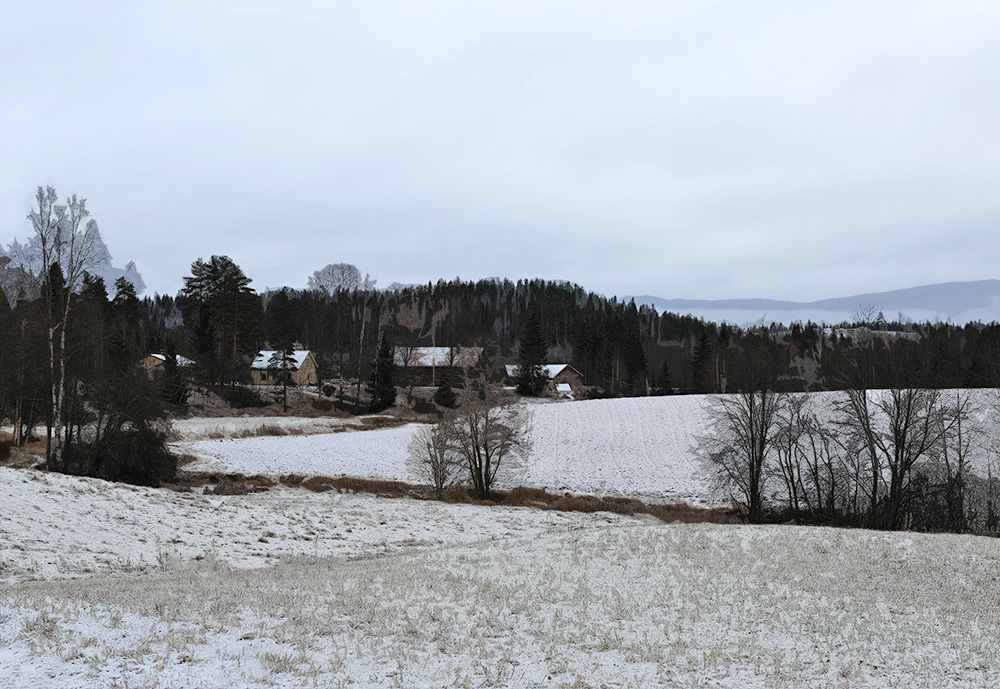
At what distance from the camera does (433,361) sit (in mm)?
102750

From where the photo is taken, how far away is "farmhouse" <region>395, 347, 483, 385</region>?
9519 centimetres

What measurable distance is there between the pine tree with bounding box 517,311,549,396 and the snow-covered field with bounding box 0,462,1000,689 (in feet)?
→ 219

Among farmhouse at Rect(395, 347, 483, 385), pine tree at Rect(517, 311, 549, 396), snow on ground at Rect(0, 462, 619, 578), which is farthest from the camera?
farmhouse at Rect(395, 347, 483, 385)

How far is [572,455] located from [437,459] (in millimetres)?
16562

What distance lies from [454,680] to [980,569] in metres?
13.1

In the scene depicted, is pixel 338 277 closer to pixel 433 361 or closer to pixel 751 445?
pixel 433 361

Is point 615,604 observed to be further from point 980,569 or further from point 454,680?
point 980,569

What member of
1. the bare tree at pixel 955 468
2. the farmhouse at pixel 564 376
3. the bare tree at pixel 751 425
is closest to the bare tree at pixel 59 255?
the bare tree at pixel 751 425

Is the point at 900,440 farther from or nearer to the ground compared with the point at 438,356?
nearer to the ground

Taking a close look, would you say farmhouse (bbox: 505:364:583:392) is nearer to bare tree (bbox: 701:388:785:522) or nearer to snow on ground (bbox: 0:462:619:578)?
bare tree (bbox: 701:388:785:522)

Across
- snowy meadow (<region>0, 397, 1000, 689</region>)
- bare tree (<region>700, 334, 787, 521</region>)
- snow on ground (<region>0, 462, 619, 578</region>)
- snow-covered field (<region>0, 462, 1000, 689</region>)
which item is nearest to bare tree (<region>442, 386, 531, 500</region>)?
snow on ground (<region>0, 462, 619, 578</region>)

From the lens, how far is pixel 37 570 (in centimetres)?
1491

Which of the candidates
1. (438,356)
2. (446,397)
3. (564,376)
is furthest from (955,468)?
(438,356)

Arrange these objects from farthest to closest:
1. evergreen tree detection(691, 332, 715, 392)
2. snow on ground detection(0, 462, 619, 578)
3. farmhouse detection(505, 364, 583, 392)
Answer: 1. evergreen tree detection(691, 332, 715, 392)
2. farmhouse detection(505, 364, 583, 392)
3. snow on ground detection(0, 462, 619, 578)
